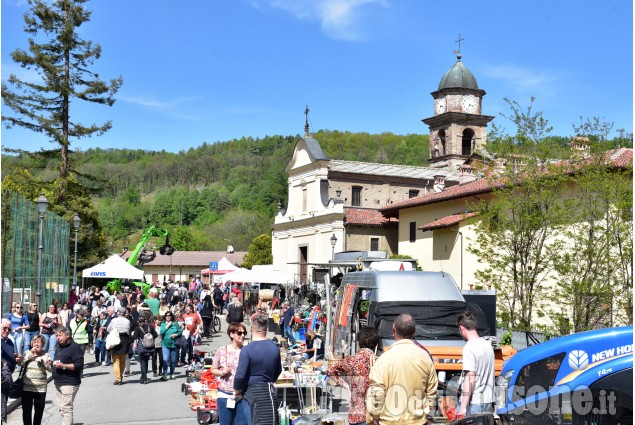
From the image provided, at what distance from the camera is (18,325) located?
1922 cm

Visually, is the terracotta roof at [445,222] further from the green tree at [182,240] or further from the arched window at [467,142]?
the green tree at [182,240]

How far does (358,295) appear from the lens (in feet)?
49.2

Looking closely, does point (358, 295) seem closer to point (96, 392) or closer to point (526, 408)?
point (96, 392)

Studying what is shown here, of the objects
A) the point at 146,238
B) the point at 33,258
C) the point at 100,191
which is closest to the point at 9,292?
the point at 33,258

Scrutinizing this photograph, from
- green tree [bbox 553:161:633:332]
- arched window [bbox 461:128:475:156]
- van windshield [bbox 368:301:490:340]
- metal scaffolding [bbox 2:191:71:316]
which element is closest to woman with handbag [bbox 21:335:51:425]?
van windshield [bbox 368:301:490:340]

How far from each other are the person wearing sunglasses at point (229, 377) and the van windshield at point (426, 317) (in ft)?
14.4

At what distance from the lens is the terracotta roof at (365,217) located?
172ft

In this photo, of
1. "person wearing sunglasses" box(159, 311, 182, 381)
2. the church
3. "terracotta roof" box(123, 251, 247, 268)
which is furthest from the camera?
"terracotta roof" box(123, 251, 247, 268)

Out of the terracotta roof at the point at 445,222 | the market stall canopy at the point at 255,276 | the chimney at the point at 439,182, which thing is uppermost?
the chimney at the point at 439,182

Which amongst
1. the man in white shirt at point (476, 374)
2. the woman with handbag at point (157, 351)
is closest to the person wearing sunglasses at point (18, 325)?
the woman with handbag at point (157, 351)

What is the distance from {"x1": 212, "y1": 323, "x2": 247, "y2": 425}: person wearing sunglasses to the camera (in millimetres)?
8726

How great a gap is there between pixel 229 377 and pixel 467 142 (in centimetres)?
5781

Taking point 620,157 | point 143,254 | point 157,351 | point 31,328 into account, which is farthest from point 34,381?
point 143,254

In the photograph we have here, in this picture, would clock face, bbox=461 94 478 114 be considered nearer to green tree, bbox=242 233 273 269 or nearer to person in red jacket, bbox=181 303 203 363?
green tree, bbox=242 233 273 269
